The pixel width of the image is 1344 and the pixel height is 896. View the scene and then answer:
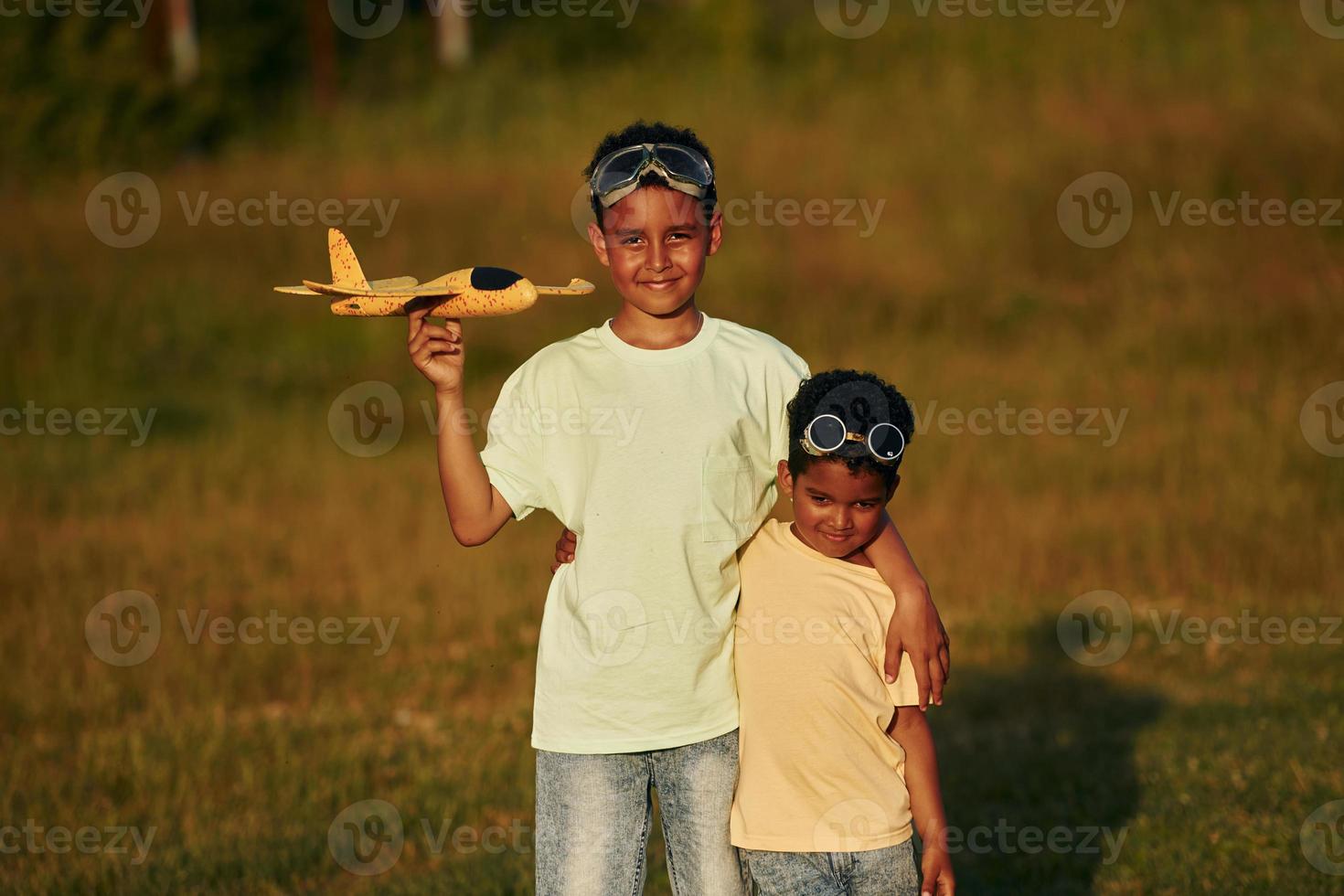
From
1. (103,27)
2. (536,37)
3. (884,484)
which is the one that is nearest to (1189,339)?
(884,484)

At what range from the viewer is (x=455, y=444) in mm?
3715

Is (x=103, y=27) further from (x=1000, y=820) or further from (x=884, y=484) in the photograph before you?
(x=884, y=484)

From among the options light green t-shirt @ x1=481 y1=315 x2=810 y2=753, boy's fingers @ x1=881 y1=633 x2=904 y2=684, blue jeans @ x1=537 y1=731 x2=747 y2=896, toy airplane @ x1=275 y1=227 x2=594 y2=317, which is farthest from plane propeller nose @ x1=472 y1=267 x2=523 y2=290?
boy's fingers @ x1=881 y1=633 x2=904 y2=684

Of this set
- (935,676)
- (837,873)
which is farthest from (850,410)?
(837,873)

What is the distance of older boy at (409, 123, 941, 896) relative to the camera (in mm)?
3719

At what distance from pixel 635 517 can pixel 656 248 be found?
606 millimetres

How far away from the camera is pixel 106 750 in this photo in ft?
25.9

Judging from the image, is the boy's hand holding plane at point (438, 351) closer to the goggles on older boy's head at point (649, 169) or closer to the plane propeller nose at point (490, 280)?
the plane propeller nose at point (490, 280)

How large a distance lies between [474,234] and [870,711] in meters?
14.6

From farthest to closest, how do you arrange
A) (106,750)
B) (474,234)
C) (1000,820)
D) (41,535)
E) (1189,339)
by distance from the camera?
(474,234) → (1189,339) → (41,535) → (106,750) → (1000,820)

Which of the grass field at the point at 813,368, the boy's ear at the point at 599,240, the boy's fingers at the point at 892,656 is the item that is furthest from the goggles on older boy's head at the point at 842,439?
the grass field at the point at 813,368

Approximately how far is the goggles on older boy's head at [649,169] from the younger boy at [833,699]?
0.53 meters

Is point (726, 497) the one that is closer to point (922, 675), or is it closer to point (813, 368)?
point (922, 675)

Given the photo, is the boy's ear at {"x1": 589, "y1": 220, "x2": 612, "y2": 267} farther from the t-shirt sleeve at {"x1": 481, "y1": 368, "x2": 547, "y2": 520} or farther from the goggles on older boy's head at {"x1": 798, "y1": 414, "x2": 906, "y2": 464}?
the goggles on older boy's head at {"x1": 798, "y1": 414, "x2": 906, "y2": 464}
